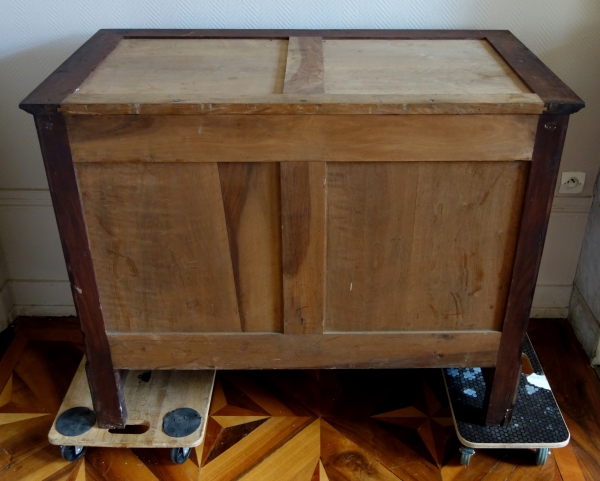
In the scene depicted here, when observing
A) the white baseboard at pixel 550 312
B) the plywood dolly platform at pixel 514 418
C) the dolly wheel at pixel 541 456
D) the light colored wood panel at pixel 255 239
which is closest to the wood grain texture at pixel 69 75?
the light colored wood panel at pixel 255 239

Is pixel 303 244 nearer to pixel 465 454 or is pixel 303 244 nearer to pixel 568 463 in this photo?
pixel 465 454

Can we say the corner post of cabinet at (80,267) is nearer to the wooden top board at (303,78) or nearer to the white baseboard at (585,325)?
the wooden top board at (303,78)

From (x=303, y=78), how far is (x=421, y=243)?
31 centimetres

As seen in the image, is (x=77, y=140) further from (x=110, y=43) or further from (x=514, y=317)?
(x=514, y=317)

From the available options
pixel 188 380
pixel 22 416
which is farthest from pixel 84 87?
pixel 22 416

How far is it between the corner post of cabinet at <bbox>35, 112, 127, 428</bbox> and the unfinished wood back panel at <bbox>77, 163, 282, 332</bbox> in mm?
15

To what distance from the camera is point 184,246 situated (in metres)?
0.95

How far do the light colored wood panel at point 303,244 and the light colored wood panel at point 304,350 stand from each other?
4 cm

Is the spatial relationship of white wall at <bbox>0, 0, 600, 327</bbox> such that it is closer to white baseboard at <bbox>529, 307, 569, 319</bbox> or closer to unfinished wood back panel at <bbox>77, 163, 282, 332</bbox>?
white baseboard at <bbox>529, 307, 569, 319</bbox>

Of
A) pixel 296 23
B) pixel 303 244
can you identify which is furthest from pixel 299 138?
pixel 296 23

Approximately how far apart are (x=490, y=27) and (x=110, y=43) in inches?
30.2

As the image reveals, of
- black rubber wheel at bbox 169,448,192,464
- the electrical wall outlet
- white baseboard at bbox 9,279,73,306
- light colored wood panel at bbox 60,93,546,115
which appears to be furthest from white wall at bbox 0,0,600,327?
black rubber wheel at bbox 169,448,192,464

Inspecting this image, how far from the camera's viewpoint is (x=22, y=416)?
125cm

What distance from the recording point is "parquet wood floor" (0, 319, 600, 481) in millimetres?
1134
